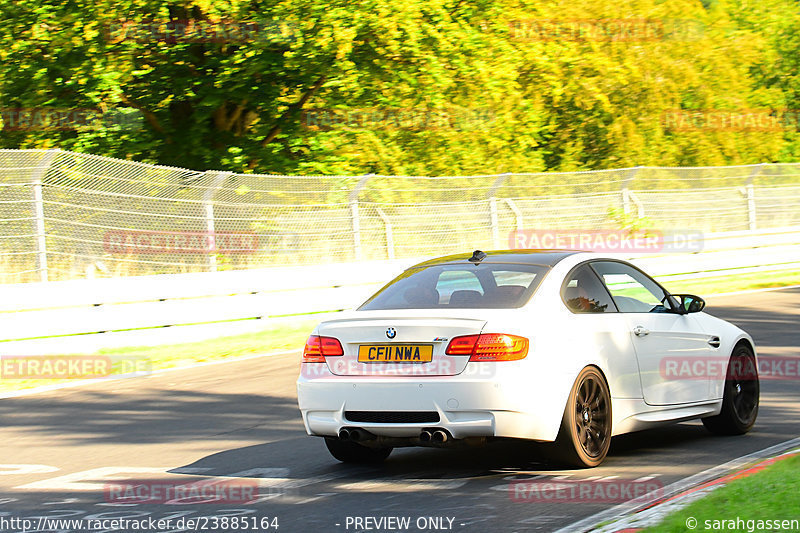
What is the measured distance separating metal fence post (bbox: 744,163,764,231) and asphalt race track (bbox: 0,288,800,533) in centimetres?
1586

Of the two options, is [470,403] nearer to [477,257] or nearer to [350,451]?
[350,451]

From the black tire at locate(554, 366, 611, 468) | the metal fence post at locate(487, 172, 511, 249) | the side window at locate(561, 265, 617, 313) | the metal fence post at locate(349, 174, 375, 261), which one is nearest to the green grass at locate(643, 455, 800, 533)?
the black tire at locate(554, 366, 611, 468)

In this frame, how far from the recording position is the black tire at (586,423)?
260 inches

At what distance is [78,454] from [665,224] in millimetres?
18814

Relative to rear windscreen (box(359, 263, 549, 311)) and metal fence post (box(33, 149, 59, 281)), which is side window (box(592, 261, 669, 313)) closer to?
rear windscreen (box(359, 263, 549, 311))

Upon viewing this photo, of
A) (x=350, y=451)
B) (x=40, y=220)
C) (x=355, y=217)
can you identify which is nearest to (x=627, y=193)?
(x=355, y=217)

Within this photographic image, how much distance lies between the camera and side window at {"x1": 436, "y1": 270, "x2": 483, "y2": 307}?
697 centimetres

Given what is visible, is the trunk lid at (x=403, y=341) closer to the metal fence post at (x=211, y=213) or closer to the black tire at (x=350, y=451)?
the black tire at (x=350, y=451)

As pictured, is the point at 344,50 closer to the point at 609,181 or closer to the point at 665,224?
the point at 609,181

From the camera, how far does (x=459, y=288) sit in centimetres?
723

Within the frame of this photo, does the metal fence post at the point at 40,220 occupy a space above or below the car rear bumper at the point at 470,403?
above

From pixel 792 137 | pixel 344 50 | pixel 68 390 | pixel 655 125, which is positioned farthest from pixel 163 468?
pixel 792 137

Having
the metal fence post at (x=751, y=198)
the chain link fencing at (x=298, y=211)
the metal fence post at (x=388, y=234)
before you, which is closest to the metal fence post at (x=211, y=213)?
the chain link fencing at (x=298, y=211)

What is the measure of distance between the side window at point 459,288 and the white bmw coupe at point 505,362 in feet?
0.03
